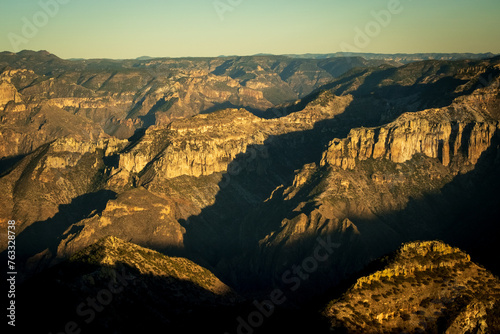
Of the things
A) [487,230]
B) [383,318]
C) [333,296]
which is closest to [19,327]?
[333,296]

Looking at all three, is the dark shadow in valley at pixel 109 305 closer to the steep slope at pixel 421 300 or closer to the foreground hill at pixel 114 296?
the foreground hill at pixel 114 296

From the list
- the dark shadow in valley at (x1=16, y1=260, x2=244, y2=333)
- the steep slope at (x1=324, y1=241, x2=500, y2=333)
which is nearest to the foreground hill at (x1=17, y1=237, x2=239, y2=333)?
the dark shadow in valley at (x1=16, y1=260, x2=244, y2=333)

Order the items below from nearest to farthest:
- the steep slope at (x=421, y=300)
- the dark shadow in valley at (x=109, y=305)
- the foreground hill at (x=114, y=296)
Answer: the steep slope at (x=421, y=300) → the dark shadow in valley at (x=109, y=305) → the foreground hill at (x=114, y=296)

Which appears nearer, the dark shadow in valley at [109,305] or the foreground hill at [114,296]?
the dark shadow in valley at [109,305]

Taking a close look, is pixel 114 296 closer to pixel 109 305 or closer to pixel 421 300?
pixel 109 305

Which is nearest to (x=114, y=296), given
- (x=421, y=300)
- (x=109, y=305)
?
(x=109, y=305)

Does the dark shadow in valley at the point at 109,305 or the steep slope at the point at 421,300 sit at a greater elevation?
the steep slope at the point at 421,300

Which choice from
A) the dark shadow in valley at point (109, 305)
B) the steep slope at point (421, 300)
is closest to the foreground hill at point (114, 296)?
the dark shadow in valley at point (109, 305)

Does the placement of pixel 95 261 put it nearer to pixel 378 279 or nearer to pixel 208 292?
pixel 208 292

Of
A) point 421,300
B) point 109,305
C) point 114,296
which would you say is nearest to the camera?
point 421,300
